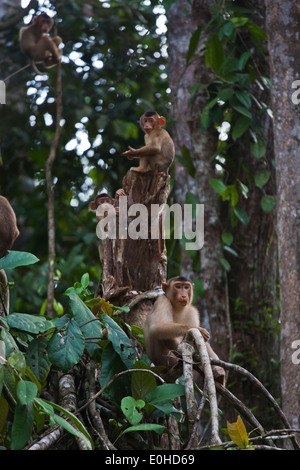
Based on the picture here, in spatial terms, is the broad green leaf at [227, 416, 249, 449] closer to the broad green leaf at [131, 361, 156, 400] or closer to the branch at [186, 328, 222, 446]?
the branch at [186, 328, 222, 446]

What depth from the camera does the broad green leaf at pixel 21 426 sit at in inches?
101

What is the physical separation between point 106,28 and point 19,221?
315 centimetres

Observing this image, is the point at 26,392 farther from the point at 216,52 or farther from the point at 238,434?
the point at 216,52

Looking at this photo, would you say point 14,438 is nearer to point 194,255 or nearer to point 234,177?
point 194,255

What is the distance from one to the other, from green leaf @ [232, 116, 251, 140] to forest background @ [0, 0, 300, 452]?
Result: 0.01 meters

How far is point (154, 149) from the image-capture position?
570 cm

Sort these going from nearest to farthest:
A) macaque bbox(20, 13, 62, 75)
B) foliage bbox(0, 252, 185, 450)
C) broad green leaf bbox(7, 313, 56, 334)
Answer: foliage bbox(0, 252, 185, 450), broad green leaf bbox(7, 313, 56, 334), macaque bbox(20, 13, 62, 75)

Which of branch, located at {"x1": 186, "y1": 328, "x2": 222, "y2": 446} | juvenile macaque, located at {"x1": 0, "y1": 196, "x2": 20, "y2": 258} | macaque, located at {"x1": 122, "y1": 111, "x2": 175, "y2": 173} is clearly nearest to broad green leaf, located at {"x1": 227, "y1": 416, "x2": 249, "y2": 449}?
branch, located at {"x1": 186, "y1": 328, "x2": 222, "y2": 446}

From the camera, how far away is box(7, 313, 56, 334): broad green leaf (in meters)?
3.22

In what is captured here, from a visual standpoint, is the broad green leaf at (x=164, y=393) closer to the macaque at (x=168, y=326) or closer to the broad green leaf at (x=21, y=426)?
the macaque at (x=168, y=326)

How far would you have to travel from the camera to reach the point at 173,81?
7.27 m

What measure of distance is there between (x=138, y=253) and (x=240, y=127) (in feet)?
7.65

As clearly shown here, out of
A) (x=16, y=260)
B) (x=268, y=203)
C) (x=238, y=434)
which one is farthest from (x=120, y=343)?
(x=268, y=203)

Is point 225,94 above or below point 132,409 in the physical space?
above
